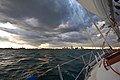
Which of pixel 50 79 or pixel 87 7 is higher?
pixel 87 7

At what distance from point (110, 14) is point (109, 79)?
161 cm

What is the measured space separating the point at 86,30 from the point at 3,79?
33.3ft

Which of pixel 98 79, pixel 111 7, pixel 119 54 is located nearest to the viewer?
pixel 119 54

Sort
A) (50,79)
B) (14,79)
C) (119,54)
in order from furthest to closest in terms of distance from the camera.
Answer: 1. (14,79)
2. (50,79)
3. (119,54)

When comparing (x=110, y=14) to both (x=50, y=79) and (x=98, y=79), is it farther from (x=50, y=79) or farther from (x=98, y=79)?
(x=50, y=79)

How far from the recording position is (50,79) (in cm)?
1235

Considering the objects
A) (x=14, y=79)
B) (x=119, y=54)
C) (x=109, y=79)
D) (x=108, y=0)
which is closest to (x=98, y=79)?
(x=109, y=79)

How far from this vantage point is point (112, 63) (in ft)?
12.7

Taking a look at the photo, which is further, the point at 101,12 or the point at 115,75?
the point at 101,12

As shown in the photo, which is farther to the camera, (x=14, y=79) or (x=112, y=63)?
(x=14, y=79)

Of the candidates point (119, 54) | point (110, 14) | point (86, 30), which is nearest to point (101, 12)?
point (110, 14)

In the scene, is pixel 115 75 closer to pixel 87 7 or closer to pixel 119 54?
pixel 119 54

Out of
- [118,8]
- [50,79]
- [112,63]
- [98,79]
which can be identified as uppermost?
[118,8]

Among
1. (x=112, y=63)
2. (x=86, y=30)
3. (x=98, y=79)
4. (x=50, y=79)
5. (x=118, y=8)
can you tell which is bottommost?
(x=50, y=79)
